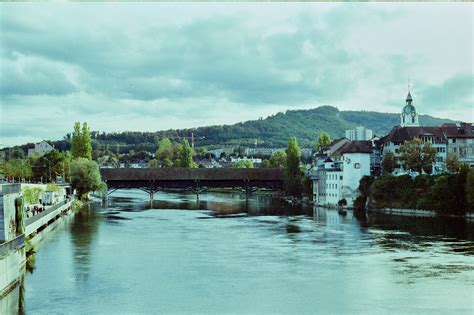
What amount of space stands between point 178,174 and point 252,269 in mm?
55844

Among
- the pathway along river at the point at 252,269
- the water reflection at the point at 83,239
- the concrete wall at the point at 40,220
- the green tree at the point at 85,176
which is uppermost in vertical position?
the green tree at the point at 85,176

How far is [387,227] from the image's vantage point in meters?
43.7

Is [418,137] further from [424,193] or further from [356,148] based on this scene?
[424,193]

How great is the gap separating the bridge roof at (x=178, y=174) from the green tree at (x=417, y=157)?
24.5 m

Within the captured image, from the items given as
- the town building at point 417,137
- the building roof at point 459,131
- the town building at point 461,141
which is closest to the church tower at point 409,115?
the town building at point 417,137

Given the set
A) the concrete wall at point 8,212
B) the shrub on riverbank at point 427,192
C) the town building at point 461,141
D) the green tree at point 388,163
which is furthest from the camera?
the town building at point 461,141

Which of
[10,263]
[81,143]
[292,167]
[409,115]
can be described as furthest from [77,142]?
[10,263]

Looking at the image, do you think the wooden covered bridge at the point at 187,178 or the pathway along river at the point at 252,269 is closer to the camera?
the pathway along river at the point at 252,269

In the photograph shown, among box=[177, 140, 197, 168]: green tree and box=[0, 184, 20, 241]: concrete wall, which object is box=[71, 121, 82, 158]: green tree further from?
box=[0, 184, 20, 241]: concrete wall

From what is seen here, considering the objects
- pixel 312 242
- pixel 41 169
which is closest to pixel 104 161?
pixel 41 169

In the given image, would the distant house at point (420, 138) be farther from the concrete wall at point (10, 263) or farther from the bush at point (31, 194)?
the concrete wall at point (10, 263)

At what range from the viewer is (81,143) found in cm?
8100

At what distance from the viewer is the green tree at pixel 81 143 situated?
80.6 meters

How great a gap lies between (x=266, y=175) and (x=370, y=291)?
204ft
